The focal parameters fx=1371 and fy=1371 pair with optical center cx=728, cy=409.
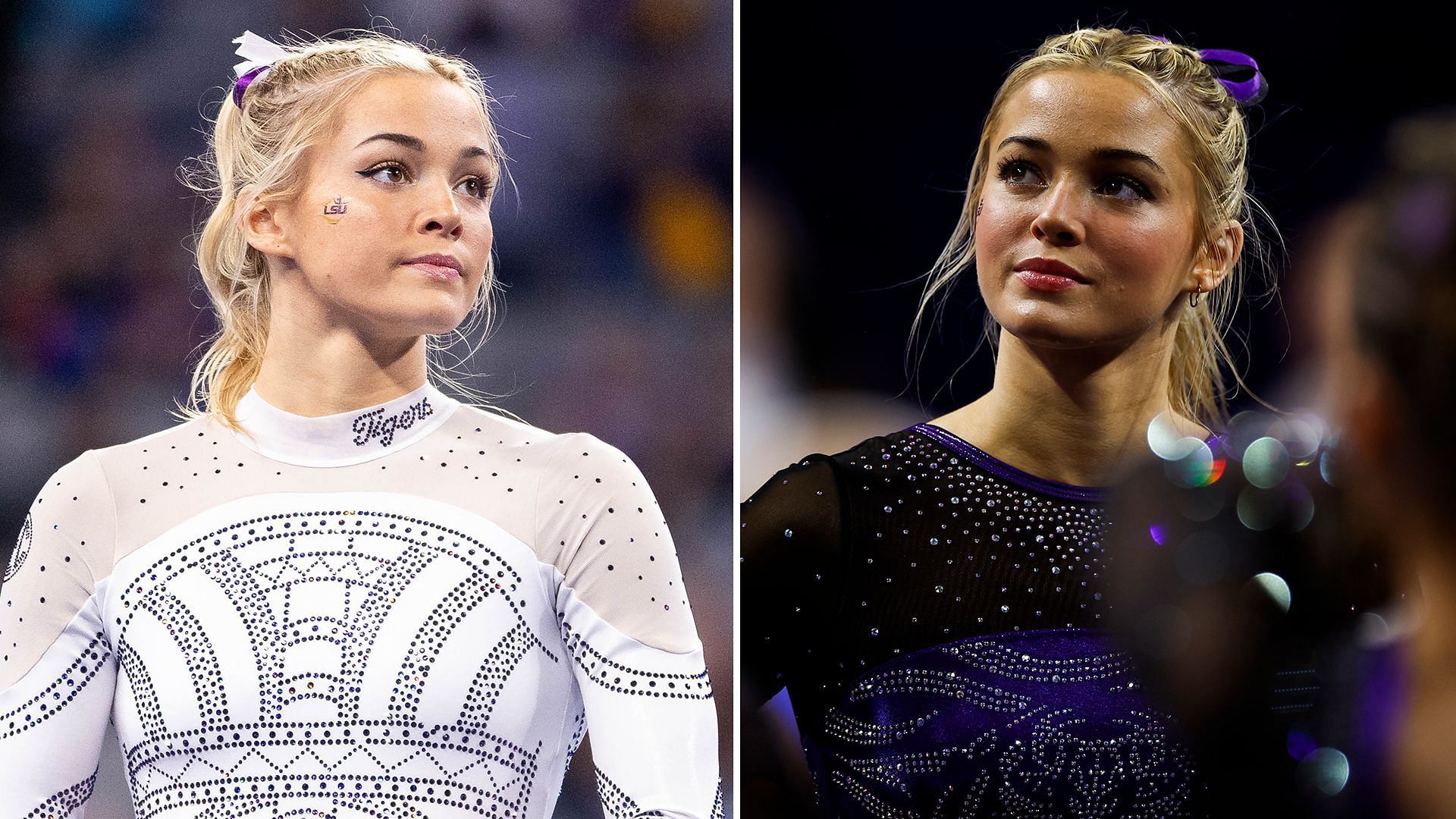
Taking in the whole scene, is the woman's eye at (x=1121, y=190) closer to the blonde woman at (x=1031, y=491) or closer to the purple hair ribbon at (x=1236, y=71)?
the blonde woman at (x=1031, y=491)

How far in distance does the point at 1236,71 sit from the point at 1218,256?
1.01 ft

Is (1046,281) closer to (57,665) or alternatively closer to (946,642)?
(946,642)

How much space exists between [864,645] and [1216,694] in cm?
55

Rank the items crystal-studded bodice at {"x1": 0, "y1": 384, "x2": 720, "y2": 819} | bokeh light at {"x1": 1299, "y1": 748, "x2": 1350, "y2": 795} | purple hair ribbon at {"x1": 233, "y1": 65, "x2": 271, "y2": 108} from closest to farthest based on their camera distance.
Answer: crystal-studded bodice at {"x1": 0, "y1": 384, "x2": 720, "y2": 819}
bokeh light at {"x1": 1299, "y1": 748, "x2": 1350, "y2": 795}
purple hair ribbon at {"x1": 233, "y1": 65, "x2": 271, "y2": 108}

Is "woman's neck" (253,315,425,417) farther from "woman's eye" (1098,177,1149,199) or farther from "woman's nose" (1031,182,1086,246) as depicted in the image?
"woman's eye" (1098,177,1149,199)

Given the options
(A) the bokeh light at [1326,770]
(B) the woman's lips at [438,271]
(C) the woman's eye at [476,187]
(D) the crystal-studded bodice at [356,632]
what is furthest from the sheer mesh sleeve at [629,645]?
(A) the bokeh light at [1326,770]

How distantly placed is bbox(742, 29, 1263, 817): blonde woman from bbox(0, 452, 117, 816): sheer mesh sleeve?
973mm

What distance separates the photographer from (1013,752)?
6.60 ft

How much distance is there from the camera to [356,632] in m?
1.98

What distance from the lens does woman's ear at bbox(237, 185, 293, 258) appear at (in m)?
2.10

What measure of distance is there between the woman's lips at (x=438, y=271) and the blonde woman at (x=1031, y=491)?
1.92 ft

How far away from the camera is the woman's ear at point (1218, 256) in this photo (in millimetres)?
2137

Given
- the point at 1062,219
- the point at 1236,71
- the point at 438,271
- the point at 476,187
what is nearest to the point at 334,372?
the point at 438,271

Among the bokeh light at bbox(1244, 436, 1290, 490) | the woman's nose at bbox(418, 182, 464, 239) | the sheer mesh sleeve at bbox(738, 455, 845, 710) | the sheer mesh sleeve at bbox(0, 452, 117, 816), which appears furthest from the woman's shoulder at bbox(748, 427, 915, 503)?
the sheer mesh sleeve at bbox(0, 452, 117, 816)
